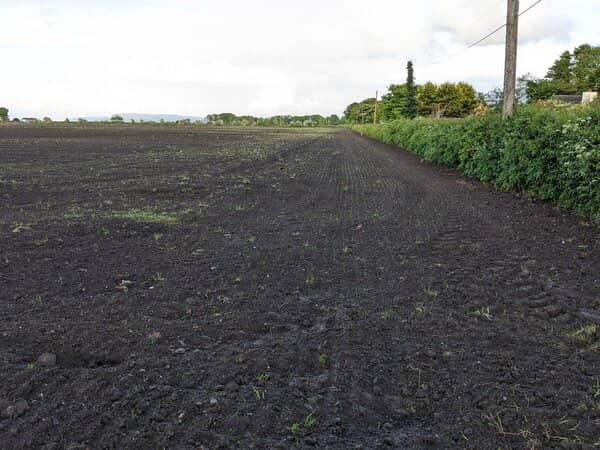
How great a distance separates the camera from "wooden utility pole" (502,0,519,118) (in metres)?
13.4

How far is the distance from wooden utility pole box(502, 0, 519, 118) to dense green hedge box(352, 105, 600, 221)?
1.74 ft

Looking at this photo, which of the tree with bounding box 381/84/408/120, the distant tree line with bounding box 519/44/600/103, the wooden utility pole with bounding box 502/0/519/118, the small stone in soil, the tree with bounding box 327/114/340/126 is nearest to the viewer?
the small stone in soil

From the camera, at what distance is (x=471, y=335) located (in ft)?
12.4

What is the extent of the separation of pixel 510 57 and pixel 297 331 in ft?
42.0

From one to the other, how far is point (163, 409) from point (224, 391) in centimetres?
39

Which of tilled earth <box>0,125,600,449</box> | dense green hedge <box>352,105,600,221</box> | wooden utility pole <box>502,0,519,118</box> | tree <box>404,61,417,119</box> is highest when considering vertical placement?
tree <box>404,61,417,119</box>

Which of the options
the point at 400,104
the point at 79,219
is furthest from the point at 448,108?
the point at 79,219

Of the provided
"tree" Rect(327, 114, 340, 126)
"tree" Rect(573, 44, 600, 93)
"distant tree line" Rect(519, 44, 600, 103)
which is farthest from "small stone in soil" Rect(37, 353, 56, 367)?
"tree" Rect(327, 114, 340, 126)

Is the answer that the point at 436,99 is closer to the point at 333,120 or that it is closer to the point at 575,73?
the point at 575,73

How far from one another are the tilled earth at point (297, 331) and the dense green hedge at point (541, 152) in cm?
88

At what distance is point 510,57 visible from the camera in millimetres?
13586

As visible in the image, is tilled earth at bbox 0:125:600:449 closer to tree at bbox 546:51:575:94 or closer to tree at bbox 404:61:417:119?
tree at bbox 404:61:417:119

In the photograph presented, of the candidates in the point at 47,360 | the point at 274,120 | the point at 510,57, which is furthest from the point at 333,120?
the point at 47,360

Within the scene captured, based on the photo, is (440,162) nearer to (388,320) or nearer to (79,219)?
(79,219)
